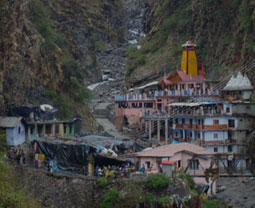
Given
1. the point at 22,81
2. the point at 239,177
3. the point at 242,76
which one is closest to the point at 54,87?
the point at 22,81

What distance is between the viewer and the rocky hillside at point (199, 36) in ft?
201

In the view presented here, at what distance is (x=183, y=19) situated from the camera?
7769 cm

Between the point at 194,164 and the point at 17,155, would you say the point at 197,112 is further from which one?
the point at 17,155

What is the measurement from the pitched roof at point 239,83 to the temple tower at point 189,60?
12.1m

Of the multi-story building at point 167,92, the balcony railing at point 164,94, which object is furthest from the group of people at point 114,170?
the balcony railing at point 164,94

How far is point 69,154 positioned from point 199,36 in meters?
37.2

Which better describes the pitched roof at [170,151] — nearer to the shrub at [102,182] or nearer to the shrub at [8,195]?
the shrub at [102,182]

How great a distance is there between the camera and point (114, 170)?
3644 cm

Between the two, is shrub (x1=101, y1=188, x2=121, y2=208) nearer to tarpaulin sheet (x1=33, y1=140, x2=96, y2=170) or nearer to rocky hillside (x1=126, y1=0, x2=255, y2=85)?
tarpaulin sheet (x1=33, y1=140, x2=96, y2=170)

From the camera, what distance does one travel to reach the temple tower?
66.2 metres

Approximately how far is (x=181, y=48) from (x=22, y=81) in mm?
26455

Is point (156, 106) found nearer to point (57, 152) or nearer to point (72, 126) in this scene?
point (72, 126)

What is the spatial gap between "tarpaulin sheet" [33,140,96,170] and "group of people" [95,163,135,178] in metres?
1.32

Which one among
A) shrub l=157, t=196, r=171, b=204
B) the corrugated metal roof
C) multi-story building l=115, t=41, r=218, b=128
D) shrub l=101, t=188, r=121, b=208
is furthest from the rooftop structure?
multi-story building l=115, t=41, r=218, b=128
